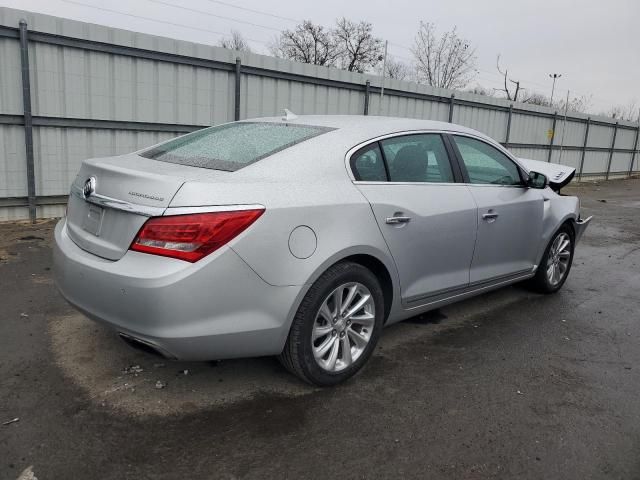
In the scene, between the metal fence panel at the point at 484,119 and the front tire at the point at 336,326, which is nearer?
the front tire at the point at 336,326

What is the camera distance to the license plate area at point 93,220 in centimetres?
298

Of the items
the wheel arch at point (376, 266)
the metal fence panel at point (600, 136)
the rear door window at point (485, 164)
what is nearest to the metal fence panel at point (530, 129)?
the metal fence panel at point (600, 136)

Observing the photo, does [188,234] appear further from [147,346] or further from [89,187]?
[89,187]

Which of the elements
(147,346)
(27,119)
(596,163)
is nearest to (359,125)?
(147,346)

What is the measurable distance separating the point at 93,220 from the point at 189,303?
833 millimetres

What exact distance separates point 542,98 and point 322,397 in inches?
2410

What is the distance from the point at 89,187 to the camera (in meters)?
3.10

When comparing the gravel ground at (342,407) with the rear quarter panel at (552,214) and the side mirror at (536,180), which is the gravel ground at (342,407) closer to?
the rear quarter panel at (552,214)

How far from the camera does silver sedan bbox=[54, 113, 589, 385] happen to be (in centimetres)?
269

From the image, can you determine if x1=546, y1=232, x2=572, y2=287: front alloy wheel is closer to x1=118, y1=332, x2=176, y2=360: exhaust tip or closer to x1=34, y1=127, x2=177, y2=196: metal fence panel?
x1=118, y1=332, x2=176, y2=360: exhaust tip

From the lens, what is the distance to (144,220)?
2721 mm

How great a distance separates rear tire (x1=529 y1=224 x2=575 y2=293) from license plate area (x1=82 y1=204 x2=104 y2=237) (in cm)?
389

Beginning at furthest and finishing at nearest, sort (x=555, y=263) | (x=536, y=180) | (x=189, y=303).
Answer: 1. (x=555, y=263)
2. (x=536, y=180)
3. (x=189, y=303)

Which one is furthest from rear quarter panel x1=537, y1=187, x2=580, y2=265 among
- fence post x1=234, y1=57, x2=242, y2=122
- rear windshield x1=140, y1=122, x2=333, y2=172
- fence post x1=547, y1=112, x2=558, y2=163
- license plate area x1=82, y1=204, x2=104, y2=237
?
fence post x1=547, y1=112, x2=558, y2=163
